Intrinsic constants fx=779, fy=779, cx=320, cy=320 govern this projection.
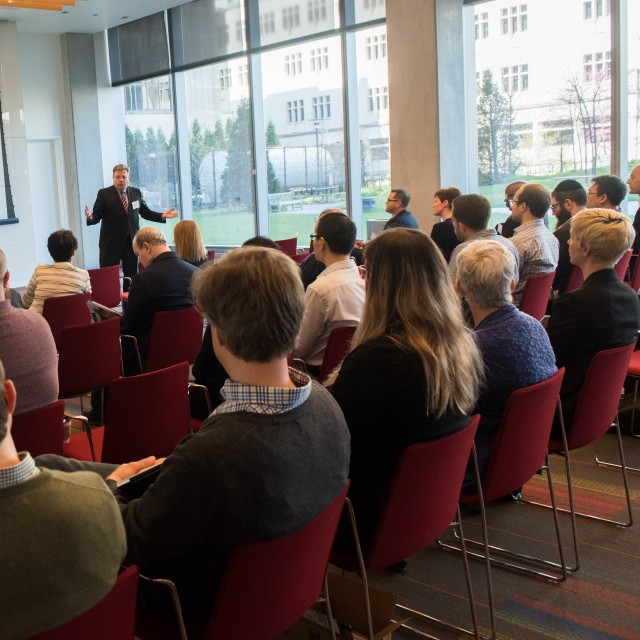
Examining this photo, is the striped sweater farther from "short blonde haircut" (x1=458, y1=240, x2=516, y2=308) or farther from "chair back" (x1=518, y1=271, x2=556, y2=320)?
"short blonde haircut" (x1=458, y1=240, x2=516, y2=308)

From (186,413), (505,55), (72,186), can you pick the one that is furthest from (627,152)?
(72,186)

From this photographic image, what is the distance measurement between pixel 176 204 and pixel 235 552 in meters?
12.7

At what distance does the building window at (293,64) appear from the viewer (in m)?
11.5

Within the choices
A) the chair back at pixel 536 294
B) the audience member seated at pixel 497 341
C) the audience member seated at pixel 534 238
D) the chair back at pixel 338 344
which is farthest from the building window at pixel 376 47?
the audience member seated at pixel 497 341

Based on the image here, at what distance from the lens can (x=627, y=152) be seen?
27.3ft

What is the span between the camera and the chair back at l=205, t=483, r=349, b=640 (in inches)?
64.4

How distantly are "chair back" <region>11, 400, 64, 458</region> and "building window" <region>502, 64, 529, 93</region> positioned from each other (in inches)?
310

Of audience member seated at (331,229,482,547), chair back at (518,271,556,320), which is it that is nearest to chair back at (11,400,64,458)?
audience member seated at (331,229,482,547)

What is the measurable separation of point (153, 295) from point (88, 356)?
0.64 metres

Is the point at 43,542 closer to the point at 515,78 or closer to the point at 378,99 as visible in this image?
the point at 515,78

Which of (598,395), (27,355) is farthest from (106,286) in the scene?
(598,395)

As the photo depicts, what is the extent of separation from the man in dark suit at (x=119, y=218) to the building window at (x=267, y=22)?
348 centimetres

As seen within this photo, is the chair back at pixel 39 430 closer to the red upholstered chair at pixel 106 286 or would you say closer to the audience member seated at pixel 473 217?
the audience member seated at pixel 473 217

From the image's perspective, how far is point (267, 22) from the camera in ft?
37.8
